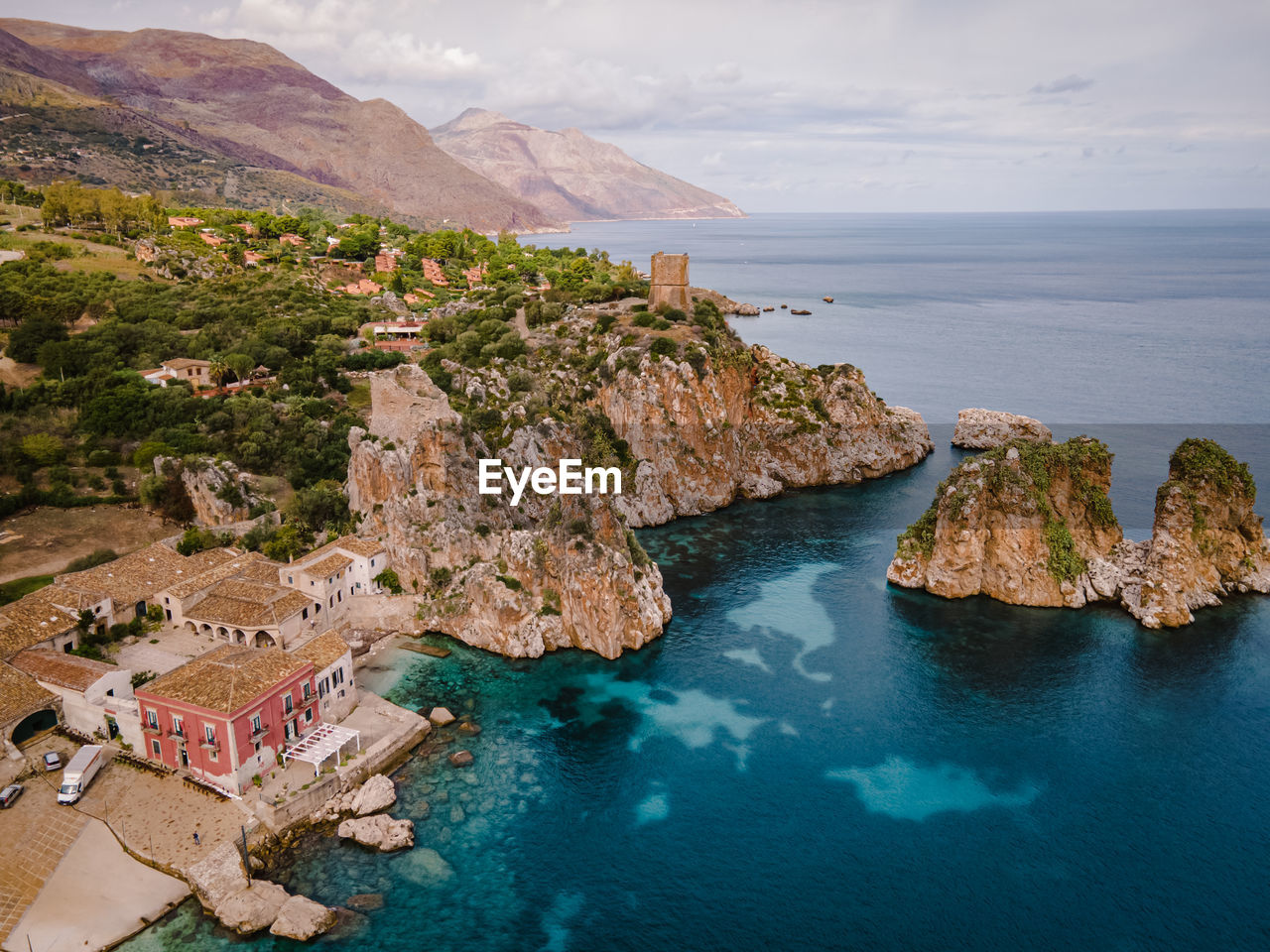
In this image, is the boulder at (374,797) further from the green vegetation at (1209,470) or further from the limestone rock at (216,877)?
the green vegetation at (1209,470)

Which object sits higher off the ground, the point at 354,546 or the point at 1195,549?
the point at 1195,549

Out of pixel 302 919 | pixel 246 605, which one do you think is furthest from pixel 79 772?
pixel 302 919

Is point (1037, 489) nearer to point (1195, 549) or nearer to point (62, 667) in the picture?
point (1195, 549)

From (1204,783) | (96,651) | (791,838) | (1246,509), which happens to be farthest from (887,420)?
(96,651)

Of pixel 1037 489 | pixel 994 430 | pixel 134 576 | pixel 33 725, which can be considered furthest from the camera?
pixel 994 430

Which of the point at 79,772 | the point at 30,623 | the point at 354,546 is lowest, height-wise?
the point at 79,772

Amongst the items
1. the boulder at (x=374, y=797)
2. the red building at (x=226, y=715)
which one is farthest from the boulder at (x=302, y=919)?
the red building at (x=226, y=715)
